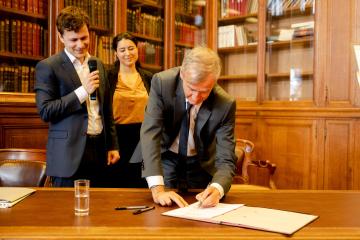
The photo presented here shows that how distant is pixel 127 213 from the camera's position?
161 cm

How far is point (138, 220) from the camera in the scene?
4.99 ft

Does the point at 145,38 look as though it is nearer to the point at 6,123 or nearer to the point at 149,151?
the point at 6,123

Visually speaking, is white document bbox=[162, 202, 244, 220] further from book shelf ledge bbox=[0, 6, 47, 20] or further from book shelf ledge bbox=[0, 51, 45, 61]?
book shelf ledge bbox=[0, 6, 47, 20]

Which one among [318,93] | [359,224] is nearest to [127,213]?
[359,224]

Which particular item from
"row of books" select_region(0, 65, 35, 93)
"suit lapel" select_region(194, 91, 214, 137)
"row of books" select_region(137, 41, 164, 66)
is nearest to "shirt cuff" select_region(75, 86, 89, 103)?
"suit lapel" select_region(194, 91, 214, 137)

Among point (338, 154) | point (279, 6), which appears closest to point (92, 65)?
point (338, 154)

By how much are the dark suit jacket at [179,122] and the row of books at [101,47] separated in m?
1.91

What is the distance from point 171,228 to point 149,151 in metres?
0.58

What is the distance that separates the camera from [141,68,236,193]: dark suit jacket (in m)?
1.98

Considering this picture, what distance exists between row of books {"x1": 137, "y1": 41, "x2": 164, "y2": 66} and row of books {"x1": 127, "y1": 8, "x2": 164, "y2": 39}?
0.10m

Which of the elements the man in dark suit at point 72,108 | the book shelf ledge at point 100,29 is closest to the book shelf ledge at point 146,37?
the book shelf ledge at point 100,29

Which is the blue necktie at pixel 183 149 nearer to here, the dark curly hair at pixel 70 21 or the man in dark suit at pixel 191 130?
the man in dark suit at pixel 191 130

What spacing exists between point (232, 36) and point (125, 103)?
2.03 metres

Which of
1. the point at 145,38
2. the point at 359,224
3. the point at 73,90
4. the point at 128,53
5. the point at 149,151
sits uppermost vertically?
the point at 145,38
